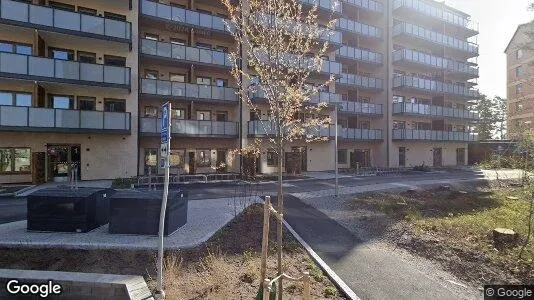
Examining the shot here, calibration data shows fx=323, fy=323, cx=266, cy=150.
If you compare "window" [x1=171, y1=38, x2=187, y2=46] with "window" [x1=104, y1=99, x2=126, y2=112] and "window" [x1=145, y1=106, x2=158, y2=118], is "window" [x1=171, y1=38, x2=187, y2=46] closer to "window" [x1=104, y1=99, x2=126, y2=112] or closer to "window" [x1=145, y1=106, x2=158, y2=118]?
"window" [x1=145, y1=106, x2=158, y2=118]

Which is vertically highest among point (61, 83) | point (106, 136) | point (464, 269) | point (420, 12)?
point (420, 12)

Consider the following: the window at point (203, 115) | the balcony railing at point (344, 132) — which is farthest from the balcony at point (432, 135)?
the window at point (203, 115)

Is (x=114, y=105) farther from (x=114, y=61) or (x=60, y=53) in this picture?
(x=60, y=53)

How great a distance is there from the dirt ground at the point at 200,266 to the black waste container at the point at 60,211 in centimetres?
160

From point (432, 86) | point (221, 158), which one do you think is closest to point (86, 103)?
point (221, 158)

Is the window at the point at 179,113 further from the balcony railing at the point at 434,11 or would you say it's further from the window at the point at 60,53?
the balcony railing at the point at 434,11

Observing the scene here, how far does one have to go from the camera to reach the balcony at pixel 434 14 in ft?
126

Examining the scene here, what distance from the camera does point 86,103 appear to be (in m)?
22.5

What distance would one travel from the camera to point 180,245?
8250mm

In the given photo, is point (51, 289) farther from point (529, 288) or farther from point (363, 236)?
point (529, 288)

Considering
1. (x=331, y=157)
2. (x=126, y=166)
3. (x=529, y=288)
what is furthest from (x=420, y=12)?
(x=529, y=288)

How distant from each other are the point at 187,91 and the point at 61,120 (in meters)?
8.83

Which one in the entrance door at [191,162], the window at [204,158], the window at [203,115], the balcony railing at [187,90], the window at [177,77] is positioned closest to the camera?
the balcony railing at [187,90]

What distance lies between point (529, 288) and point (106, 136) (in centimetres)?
2357
